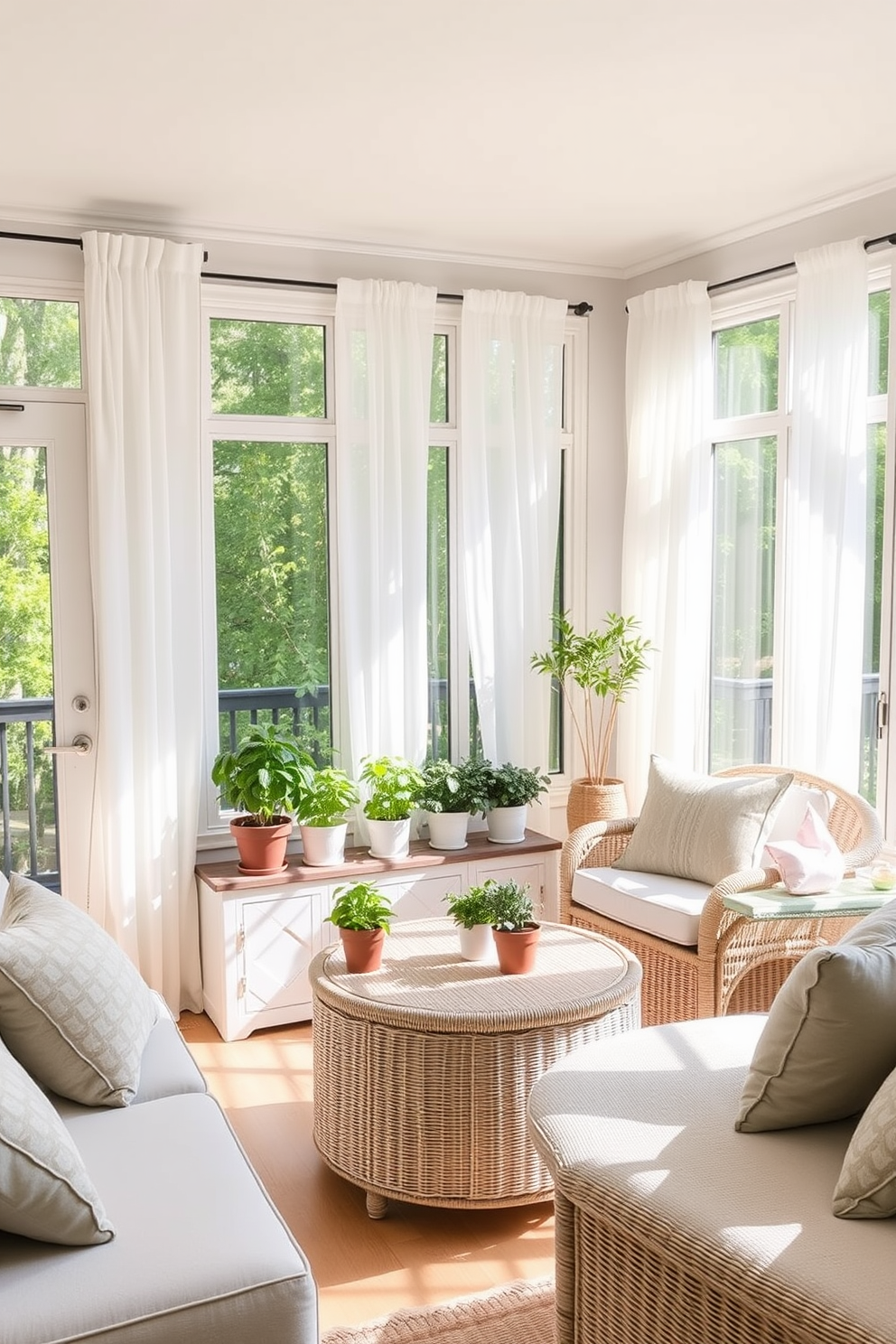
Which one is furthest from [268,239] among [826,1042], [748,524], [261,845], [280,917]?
[826,1042]

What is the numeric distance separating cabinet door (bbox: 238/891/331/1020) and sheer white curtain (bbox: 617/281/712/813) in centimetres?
153

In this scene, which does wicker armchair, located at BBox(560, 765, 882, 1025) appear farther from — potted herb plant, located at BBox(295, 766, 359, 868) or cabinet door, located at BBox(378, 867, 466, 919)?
potted herb plant, located at BBox(295, 766, 359, 868)

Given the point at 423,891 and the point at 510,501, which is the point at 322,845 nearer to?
the point at 423,891

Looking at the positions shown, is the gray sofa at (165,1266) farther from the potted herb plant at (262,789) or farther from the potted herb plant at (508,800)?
the potted herb plant at (508,800)

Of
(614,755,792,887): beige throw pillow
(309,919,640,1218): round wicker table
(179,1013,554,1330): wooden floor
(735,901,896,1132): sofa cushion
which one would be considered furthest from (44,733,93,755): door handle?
(735,901,896,1132): sofa cushion

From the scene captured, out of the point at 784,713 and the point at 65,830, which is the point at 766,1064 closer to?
the point at 784,713

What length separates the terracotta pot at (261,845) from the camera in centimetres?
401

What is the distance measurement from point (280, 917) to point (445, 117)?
252cm

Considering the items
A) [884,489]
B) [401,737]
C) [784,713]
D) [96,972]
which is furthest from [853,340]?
[96,972]

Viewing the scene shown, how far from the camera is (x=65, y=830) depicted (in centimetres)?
411

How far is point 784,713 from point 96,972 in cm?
265

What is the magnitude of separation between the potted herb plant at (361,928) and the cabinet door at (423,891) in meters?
1.20

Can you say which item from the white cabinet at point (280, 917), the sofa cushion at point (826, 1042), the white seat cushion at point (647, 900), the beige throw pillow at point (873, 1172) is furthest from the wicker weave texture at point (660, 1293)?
the white cabinet at point (280, 917)

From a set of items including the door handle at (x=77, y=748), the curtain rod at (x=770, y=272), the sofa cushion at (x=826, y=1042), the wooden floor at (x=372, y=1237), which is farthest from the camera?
the door handle at (x=77, y=748)
